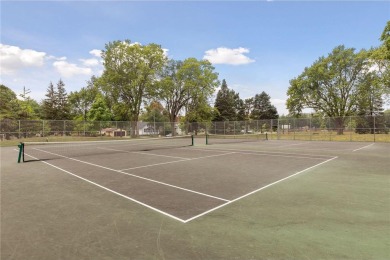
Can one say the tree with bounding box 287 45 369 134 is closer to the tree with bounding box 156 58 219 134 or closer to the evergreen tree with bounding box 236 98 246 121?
the tree with bounding box 156 58 219 134

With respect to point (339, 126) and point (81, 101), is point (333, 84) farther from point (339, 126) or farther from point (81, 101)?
point (81, 101)

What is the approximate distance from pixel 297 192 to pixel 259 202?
1.73 m

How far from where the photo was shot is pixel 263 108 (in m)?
95.1

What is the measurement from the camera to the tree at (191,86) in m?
62.2

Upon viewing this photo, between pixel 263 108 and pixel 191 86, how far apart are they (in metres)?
43.8

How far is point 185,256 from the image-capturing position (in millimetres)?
3811

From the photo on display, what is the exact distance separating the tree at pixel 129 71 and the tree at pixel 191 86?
7.78 meters

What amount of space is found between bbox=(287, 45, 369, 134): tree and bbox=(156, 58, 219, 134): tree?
21762mm

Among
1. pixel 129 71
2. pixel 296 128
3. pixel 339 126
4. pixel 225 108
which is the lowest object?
pixel 296 128

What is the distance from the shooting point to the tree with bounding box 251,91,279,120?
91594 mm

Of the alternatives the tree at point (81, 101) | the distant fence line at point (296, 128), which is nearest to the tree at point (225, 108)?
the distant fence line at point (296, 128)

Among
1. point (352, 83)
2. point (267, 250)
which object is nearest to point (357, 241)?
point (267, 250)

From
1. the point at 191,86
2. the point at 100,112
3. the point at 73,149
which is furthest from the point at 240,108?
the point at 73,149

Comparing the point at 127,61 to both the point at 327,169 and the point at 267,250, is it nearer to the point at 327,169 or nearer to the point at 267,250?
the point at 327,169
